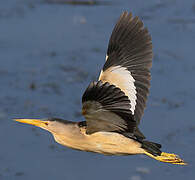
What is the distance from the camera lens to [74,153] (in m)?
5.01

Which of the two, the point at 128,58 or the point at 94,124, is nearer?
the point at 94,124

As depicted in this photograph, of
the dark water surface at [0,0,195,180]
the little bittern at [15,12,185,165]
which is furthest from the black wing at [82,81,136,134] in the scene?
the dark water surface at [0,0,195,180]

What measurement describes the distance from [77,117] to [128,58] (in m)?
2.06

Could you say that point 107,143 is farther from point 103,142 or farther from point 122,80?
point 122,80

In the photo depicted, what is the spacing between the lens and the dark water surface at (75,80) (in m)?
4.89

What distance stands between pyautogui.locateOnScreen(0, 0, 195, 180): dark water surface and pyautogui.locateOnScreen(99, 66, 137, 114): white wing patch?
1370 millimetres

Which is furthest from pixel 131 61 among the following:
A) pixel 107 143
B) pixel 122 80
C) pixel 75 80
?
pixel 75 80

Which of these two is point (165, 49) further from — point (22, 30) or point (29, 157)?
point (29, 157)

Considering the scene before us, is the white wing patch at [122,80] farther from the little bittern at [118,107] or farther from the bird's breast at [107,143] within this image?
the bird's breast at [107,143]

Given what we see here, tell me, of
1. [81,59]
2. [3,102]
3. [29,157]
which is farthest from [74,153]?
[81,59]

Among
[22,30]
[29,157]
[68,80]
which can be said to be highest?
[22,30]

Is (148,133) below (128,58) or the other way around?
below

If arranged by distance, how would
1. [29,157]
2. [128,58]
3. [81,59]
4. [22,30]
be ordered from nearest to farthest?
[128,58]
[29,157]
[81,59]
[22,30]

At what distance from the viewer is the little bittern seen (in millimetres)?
2922
